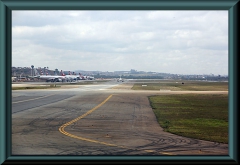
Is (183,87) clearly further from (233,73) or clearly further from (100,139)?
(233,73)

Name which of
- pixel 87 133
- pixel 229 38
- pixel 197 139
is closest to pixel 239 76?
pixel 229 38

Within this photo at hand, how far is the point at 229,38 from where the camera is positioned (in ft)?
27.9

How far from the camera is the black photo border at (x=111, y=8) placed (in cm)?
827

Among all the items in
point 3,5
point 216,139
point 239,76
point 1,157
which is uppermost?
point 3,5

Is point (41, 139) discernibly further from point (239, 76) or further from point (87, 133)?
point (239, 76)

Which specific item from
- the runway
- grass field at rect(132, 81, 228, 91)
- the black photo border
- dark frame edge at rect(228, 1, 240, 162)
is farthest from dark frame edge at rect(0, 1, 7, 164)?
grass field at rect(132, 81, 228, 91)

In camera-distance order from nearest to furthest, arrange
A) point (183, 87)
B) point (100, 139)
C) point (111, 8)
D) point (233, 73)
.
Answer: point (233, 73) < point (111, 8) < point (100, 139) < point (183, 87)

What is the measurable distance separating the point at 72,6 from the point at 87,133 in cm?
1199

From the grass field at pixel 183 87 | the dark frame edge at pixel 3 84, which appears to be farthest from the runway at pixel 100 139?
the grass field at pixel 183 87

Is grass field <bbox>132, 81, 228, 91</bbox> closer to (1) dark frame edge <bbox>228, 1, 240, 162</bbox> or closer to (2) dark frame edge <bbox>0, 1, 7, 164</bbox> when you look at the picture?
(1) dark frame edge <bbox>228, 1, 240, 162</bbox>

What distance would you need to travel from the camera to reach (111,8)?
8.70 metres

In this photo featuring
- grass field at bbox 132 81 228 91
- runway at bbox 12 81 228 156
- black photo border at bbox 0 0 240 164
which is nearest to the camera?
black photo border at bbox 0 0 240 164

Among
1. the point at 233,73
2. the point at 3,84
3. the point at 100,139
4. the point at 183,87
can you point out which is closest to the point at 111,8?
the point at 3,84

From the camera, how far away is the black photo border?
8.27 meters
